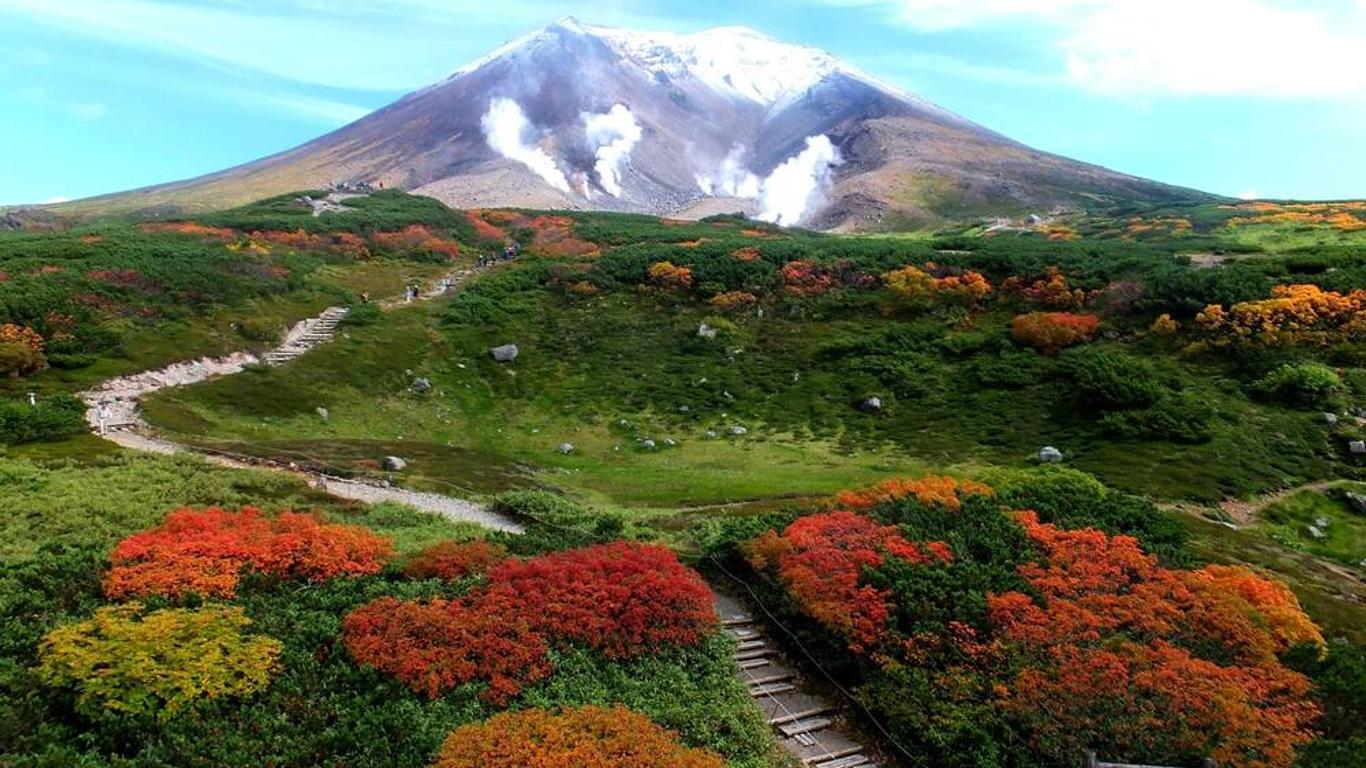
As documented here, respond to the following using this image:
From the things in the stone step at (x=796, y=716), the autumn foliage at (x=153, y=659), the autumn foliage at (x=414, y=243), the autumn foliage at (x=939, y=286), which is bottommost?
the stone step at (x=796, y=716)

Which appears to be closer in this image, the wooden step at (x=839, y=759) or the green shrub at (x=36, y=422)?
the wooden step at (x=839, y=759)

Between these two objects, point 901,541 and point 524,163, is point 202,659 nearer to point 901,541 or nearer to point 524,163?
point 901,541

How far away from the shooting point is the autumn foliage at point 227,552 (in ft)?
55.8

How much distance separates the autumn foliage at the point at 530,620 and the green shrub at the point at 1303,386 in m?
36.7

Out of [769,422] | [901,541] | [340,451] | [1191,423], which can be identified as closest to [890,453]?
[769,422]

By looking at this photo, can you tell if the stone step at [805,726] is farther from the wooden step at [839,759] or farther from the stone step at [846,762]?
the stone step at [846,762]

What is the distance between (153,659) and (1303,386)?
48964 mm

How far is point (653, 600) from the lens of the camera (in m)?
18.4

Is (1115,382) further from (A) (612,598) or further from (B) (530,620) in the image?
(B) (530,620)

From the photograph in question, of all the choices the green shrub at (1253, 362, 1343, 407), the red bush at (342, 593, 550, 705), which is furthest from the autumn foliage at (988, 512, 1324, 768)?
the green shrub at (1253, 362, 1343, 407)

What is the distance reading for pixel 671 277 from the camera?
67.1 metres

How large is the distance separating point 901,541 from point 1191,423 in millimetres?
24509

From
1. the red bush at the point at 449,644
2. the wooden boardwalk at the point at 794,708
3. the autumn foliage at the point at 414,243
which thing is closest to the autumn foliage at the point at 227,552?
the red bush at the point at 449,644

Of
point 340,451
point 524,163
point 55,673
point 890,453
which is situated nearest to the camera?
point 55,673
